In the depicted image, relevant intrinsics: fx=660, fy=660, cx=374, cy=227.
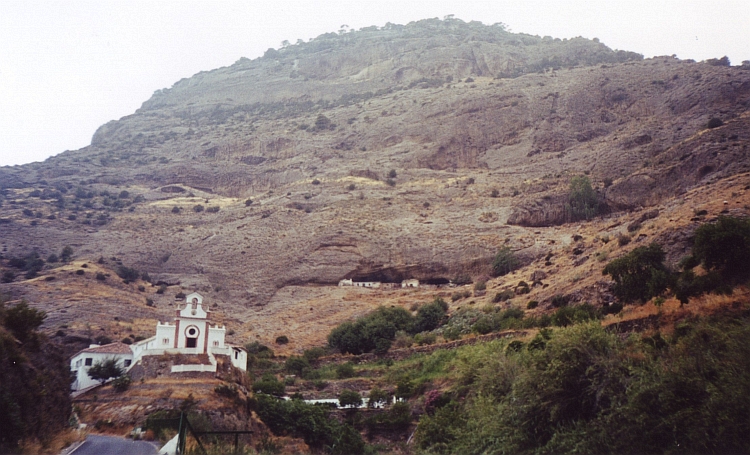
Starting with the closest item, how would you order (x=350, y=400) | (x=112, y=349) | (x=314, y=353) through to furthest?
1. (x=350, y=400)
2. (x=112, y=349)
3. (x=314, y=353)

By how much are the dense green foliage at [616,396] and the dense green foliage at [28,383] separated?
34.3ft

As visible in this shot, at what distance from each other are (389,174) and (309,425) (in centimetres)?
5219

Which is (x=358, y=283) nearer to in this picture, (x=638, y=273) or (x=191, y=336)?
(x=191, y=336)

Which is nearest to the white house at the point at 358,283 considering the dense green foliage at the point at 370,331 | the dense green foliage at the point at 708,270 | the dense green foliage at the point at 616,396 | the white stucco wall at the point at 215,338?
the dense green foliage at the point at 370,331

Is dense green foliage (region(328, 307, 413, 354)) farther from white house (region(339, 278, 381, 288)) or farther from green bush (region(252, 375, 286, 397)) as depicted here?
white house (region(339, 278, 381, 288))

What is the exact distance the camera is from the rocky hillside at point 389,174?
55.8 metres

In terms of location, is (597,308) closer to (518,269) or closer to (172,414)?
(172,414)

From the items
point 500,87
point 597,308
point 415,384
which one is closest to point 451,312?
point 415,384

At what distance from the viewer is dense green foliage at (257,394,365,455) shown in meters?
25.6

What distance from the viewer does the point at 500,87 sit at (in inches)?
3632

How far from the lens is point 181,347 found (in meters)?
33.2

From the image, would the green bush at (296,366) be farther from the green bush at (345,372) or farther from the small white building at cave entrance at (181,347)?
the small white building at cave entrance at (181,347)

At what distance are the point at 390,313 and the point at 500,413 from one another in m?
27.4

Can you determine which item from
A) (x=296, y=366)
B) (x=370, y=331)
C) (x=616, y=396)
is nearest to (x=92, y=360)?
(x=296, y=366)
